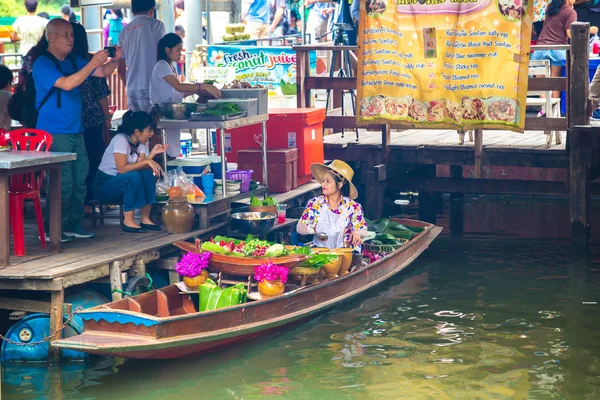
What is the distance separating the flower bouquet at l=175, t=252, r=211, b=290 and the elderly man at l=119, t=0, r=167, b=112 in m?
2.84

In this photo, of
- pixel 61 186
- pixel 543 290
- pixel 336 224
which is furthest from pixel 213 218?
pixel 543 290

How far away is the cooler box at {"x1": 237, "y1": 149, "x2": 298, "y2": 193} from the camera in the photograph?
12164 mm

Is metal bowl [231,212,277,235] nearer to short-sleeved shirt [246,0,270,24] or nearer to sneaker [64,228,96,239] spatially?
sneaker [64,228,96,239]

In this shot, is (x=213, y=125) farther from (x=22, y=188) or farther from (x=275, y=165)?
(x=275, y=165)

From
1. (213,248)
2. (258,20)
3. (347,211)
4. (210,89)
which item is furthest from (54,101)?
(258,20)

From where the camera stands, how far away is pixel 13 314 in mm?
9477

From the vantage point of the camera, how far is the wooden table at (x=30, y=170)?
8039 mm

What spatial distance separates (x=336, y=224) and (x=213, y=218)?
146 centimetres

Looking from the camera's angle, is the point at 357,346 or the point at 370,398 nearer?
the point at 370,398

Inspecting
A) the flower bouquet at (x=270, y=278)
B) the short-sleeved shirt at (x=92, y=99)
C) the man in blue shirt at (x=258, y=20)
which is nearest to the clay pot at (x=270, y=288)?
the flower bouquet at (x=270, y=278)

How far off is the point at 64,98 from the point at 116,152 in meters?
0.82

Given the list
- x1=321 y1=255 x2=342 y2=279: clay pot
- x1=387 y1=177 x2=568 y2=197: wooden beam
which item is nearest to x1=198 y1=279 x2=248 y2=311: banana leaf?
x1=321 y1=255 x2=342 y2=279: clay pot

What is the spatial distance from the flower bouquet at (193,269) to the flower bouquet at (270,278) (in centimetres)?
48

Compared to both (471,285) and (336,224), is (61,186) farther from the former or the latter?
(471,285)
